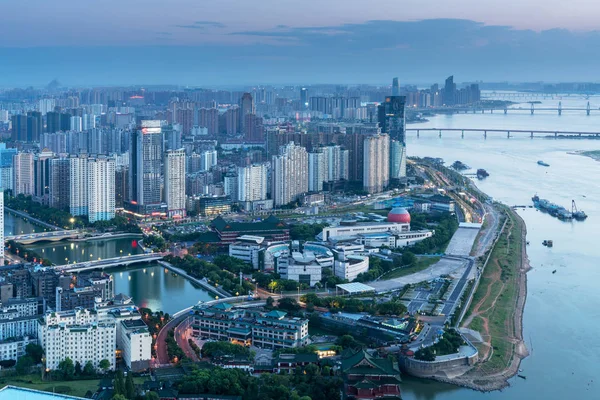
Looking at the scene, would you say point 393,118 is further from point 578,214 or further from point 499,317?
point 499,317

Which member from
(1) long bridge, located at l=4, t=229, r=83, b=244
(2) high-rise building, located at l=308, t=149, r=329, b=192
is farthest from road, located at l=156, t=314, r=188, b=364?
(2) high-rise building, located at l=308, t=149, r=329, b=192

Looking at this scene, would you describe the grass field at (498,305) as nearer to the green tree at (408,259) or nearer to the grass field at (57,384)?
the green tree at (408,259)

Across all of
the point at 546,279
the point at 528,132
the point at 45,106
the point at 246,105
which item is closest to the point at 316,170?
the point at 546,279

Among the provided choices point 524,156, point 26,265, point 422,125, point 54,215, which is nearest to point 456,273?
point 26,265

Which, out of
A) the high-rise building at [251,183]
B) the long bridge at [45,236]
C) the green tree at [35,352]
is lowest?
the green tree at [35,352]

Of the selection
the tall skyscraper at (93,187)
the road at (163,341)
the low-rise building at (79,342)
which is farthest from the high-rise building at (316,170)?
the low-rise building at (79,342)

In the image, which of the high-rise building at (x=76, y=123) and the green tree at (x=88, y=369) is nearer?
the green tree at (x=88, y=369)

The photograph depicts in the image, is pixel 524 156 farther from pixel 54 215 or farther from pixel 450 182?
pixel 54 215
